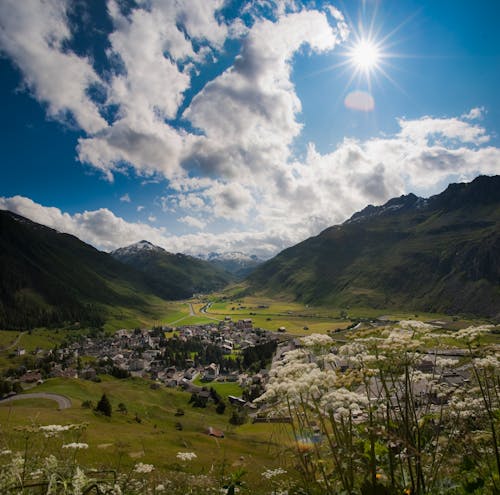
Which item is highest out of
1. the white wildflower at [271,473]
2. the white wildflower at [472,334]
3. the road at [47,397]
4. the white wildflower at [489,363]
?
the white wildflower at [472,334]

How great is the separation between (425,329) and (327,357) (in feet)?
8.44

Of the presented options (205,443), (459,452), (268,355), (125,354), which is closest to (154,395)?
(205,443)

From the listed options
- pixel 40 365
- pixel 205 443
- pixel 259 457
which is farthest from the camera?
pixel 40 365

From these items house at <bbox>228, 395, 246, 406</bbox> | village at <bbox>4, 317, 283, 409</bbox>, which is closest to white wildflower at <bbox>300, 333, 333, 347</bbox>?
village at <bbox>4, 317, 283, 409</bbox>

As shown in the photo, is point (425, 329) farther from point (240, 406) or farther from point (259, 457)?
point (240, 406)

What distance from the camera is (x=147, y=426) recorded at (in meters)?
74.5

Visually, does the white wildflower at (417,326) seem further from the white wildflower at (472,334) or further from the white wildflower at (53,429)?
the white wildflower at (53,429)

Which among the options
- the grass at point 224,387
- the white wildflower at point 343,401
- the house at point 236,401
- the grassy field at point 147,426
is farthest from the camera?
the grass at point 224,387

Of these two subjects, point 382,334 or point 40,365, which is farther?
point 40,365

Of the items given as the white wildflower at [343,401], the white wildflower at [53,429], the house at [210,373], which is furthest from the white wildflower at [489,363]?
the house at [210,373]

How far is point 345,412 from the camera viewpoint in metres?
6.41

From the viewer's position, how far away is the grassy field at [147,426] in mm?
39156

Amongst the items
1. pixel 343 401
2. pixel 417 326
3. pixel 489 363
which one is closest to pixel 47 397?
pixel 343 401

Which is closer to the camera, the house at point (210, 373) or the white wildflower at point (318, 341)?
the white wildflower at point (318, 341)
